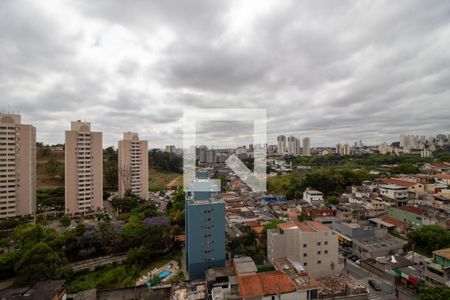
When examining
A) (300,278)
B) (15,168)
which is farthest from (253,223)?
(15,168)

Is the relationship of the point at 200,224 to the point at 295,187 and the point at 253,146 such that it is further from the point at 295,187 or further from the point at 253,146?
the point at 295,187

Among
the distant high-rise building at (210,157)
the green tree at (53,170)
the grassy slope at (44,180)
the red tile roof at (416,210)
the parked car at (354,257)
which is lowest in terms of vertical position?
the parked car at (354,257)

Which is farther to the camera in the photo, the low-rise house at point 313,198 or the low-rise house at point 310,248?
the low-rise house at point 313,198

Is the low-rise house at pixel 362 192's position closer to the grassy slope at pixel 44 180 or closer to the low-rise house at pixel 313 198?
the low-rise house at pixel 313 198

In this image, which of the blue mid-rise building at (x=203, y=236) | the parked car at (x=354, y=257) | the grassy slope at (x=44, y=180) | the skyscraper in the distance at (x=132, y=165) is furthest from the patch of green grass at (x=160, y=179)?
the parked car at (x=354, y=257)

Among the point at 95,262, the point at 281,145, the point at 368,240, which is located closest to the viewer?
the point at 95,262

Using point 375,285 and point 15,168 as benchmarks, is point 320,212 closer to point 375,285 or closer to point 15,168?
point 375,285
